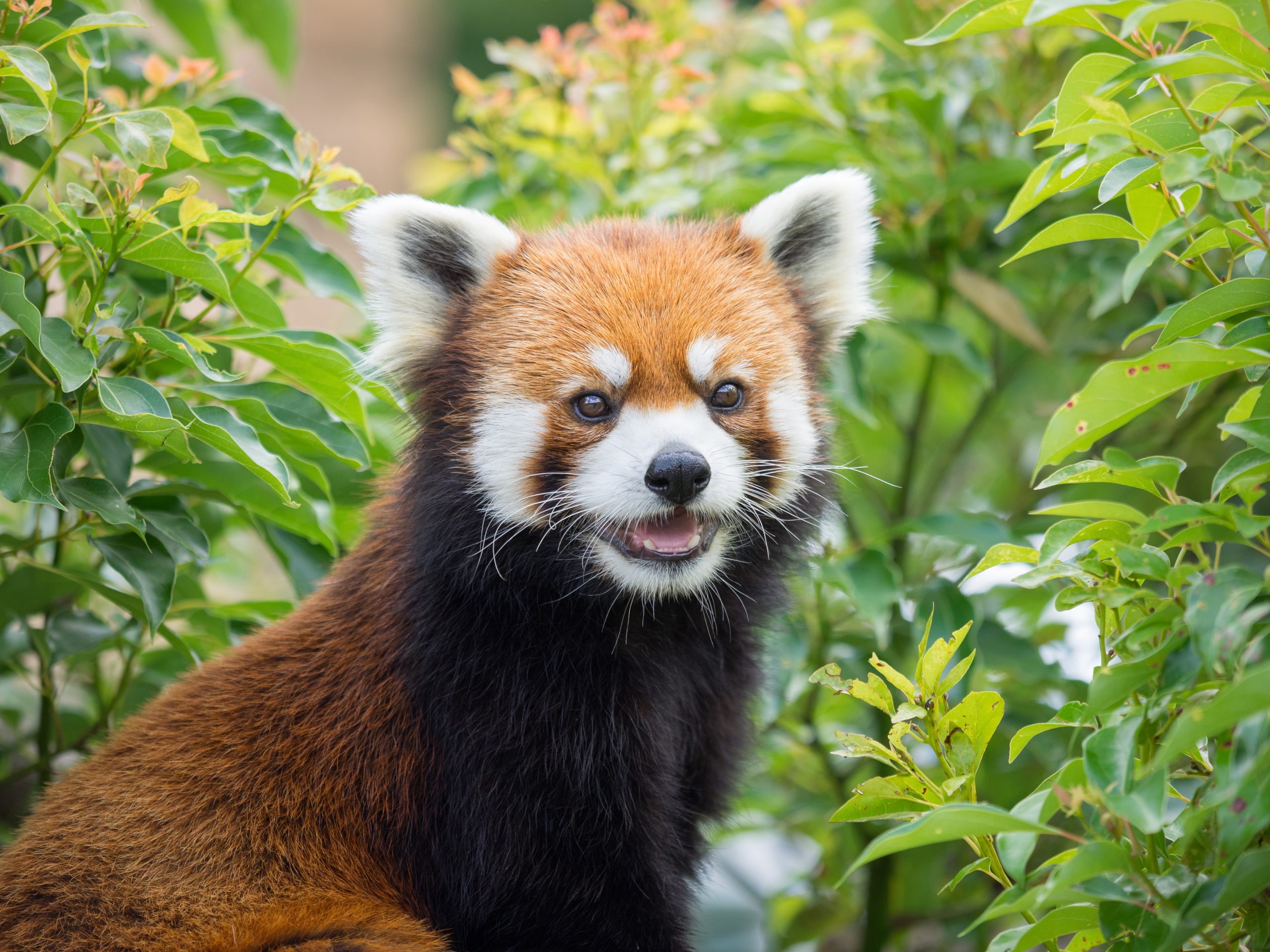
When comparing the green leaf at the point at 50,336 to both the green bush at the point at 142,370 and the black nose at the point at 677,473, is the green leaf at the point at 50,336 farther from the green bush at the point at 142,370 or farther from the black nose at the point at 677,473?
the black nose at the point at 677,473

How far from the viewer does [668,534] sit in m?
2.23

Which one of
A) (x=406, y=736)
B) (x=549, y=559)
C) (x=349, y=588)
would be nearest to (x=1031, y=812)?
(x=549, y=559)

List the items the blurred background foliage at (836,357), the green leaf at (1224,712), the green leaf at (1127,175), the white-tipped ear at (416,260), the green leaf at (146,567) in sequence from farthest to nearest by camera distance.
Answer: the blurred background foliage at (836,357) → the white-tipped ear at (416,260) → the green leaf at (146,567) → the green leaf at (1127,175) → the green leaf at (1224,712)

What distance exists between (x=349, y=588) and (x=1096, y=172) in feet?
5.52

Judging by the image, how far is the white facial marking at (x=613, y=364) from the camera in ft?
7.16

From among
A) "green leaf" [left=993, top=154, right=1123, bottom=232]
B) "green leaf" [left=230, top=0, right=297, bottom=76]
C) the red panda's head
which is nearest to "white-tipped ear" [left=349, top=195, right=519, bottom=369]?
the red panda's head

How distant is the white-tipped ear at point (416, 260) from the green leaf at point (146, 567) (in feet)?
2.02

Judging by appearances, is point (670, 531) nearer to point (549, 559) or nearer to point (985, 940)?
point (549, 559)

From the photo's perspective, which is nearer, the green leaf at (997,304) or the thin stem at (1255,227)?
the thin stem at (1255,227)

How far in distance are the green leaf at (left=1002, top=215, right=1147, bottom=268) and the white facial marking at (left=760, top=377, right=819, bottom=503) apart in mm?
771

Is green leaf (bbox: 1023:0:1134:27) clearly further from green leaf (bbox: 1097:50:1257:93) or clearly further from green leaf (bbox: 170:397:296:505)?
green leaf (bbox: 170:397:296:505)

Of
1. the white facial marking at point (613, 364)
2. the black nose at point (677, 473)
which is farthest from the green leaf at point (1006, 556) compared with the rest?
the white facial marking at point (613, 364)

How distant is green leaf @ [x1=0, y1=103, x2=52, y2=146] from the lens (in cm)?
179

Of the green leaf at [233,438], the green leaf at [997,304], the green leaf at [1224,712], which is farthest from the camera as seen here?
the green leaf at [997,304]
